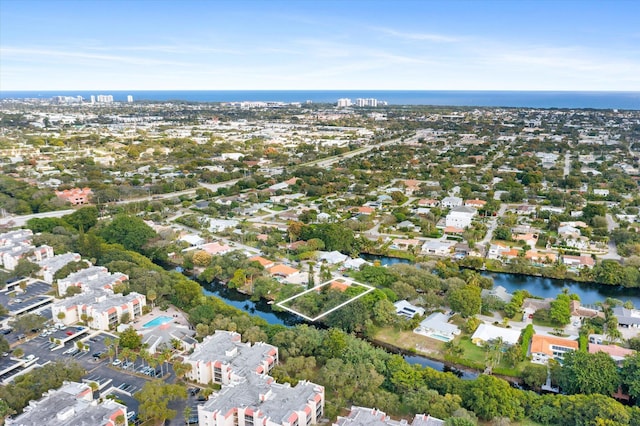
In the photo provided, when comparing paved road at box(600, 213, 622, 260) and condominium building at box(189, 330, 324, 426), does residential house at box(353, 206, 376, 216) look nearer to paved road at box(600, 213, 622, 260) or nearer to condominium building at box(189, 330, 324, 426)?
paved road at box(600, 213, 622, 260)

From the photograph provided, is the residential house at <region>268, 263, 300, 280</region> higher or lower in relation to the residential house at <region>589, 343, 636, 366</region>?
lower

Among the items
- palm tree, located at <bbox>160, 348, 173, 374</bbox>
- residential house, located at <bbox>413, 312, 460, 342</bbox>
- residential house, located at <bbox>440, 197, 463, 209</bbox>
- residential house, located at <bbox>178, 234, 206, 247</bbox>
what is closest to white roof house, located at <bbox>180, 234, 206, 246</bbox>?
residential house, located at <bbox>178, 234, 206, 247</bbox>

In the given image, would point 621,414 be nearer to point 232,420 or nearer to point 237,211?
point 232,420

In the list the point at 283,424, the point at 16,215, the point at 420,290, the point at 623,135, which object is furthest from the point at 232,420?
the point at 623,135

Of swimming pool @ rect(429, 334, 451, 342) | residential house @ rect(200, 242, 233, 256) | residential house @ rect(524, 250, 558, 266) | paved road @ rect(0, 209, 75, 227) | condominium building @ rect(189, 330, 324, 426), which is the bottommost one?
swimming pool @ rect(429, 334, 451, 342)

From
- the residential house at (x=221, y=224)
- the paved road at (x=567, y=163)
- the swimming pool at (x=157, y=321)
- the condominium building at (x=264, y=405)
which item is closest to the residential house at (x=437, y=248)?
the residential house at (x=221, y=224)

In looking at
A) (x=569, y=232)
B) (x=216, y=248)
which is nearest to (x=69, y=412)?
(x=216, y=248)
